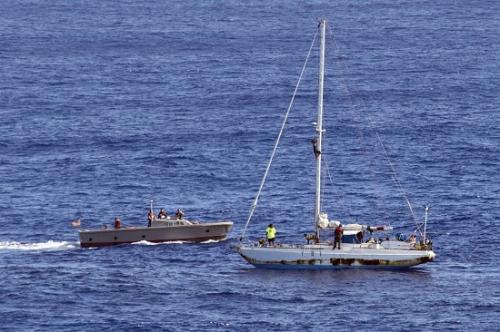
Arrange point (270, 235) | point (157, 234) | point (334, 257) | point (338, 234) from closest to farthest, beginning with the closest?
point (334, 257)
point (338, 234)
point (270, 235)
point (157, 234)

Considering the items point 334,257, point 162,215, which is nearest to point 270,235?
point 334,257

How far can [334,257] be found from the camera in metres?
120

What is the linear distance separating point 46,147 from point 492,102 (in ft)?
167

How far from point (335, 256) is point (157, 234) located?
55.1ft

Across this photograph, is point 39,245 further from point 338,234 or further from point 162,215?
point 338,234

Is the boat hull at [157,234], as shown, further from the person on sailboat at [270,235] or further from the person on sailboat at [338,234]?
the person on sailboat at [338,234]

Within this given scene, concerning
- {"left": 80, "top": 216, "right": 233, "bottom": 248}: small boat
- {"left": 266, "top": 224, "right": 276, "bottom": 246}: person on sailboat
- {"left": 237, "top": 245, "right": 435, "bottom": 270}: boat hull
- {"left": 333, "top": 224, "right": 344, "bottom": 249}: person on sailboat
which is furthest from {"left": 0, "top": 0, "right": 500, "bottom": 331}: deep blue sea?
{"left": 266, "top": 224, "right": 276, "bottom": 246}: person on sailboat

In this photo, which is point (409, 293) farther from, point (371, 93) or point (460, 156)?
point (371, 93)

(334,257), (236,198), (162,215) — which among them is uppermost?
(236,198)

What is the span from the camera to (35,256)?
127 m

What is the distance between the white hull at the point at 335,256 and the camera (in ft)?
393

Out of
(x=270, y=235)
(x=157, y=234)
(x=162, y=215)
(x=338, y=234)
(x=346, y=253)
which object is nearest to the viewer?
(x=346, y=253)

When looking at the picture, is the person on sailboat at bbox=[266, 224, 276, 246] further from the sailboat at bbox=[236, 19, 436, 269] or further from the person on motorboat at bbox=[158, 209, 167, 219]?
the person on motorboat at bbox=[158, 209, 167, 219]

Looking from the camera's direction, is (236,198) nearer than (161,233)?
No
